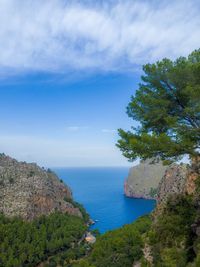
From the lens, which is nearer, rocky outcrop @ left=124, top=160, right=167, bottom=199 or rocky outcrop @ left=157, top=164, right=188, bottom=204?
rocky outcrop @ left=157, top=164, right=188, bottom=204

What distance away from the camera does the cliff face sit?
2719 inches

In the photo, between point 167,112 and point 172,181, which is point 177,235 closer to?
point 167,112

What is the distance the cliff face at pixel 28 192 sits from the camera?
69.1 metres

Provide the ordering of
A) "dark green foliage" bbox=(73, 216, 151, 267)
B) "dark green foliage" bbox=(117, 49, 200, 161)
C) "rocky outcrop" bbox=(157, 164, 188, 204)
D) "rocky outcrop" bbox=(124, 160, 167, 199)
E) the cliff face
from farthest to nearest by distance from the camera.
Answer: "rocky outcrop" bbox=(124, 160, 167, 199) < the cliff face < "rocky outcrop" bbox=(157, 164, 188, 204) < "dark green foliage" bbox=(73, 216, 151, 267) < "dark green foliage" bbox=(117, 49, 200, 161)

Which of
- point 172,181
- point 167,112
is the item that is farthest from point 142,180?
point 167,112

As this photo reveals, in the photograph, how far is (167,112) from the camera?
14.4 meters

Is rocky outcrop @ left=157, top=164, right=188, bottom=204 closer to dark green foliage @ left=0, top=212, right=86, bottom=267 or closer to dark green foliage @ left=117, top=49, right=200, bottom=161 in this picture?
dark green foliage @ left=0, top=212, right=86, bottom=267

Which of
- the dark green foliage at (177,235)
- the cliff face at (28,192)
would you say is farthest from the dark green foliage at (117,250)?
the cliff face at (28,192)

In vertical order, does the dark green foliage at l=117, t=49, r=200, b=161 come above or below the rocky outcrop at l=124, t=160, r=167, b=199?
above

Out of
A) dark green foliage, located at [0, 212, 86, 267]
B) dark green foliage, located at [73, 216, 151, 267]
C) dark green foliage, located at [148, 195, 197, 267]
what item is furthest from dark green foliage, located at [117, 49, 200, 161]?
dark green foliage, located at [0, 212, 86, 267]

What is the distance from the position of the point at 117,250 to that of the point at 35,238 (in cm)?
2558

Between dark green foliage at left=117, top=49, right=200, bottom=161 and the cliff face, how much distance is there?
5907 cm

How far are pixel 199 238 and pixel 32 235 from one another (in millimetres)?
53068

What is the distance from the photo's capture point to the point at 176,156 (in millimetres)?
13102
